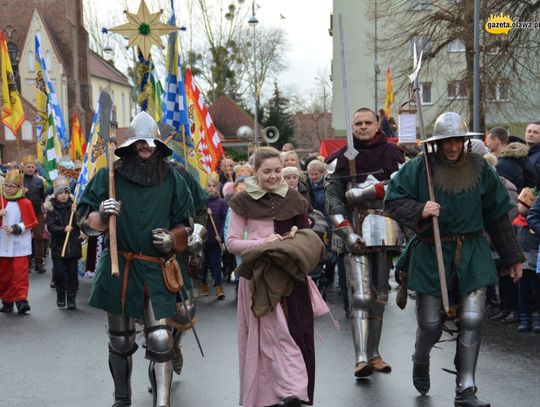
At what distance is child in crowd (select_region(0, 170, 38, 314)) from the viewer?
11359mm

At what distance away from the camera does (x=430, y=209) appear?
19.9 feet

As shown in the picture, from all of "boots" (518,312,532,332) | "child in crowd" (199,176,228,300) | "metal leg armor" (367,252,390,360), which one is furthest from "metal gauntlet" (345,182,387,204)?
"child in crowd" (199,176,228,300)

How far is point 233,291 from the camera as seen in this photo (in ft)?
42.0

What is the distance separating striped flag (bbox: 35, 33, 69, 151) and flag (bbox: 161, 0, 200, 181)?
27.2ft

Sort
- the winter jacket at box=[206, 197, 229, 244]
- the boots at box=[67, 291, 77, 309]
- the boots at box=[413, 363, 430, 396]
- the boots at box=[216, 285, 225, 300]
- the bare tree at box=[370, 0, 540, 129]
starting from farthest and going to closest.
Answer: the bare tree at box=[370, 0, 540, 129], the winter jacket at box=[206, 197, 229, 244], the boots at box=[216, 285, 225, 300], the boots at box=[67, 291, 77, 309], the boots at box=[413, 363, 430, 396]

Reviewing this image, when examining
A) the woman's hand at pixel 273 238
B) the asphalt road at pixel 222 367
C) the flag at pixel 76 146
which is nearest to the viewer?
the woman's hand at pixel 273 238

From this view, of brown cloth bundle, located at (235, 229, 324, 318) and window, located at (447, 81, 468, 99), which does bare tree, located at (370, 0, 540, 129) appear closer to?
window, located at (447, 81, 468, 99)

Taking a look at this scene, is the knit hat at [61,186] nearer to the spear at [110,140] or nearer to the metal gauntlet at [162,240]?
the spear at [110,140]

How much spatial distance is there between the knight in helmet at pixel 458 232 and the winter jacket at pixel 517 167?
13.6ft

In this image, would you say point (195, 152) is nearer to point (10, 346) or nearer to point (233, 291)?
point (233, 291)

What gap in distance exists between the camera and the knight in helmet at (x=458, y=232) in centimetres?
618

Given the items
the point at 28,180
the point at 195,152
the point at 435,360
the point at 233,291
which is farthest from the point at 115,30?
the point at 28,180

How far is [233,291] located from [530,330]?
466 centimetres

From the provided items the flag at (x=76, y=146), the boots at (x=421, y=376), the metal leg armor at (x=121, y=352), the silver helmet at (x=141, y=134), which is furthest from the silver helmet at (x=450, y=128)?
the flag at (x=76, y=146)
